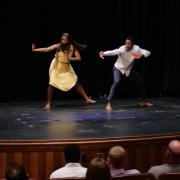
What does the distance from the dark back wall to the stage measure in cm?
66

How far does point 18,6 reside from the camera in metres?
10.2

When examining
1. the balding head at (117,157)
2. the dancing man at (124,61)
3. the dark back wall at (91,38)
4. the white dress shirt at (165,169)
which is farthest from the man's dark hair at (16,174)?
the dark back wall at (91,38)

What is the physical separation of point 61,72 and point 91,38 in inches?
65.7

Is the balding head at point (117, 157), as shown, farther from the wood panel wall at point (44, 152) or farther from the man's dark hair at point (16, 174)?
the wood panel wall at point (44, 152)

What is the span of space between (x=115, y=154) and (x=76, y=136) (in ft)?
7.06

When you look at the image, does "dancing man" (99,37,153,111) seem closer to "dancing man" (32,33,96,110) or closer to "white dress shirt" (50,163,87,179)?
"dancing man" (32,33,96,110)

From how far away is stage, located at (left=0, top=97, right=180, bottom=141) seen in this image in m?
6.60

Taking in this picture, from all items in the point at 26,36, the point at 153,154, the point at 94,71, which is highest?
the point at 26,36

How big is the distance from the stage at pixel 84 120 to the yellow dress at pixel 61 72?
44 centimetres

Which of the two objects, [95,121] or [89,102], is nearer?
[95,121]

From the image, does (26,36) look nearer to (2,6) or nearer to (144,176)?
(2,6)

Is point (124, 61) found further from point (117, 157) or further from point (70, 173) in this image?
point (117, 157)

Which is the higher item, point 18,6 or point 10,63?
point 18,6

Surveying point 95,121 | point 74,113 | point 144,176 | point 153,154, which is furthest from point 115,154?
point 74,113
